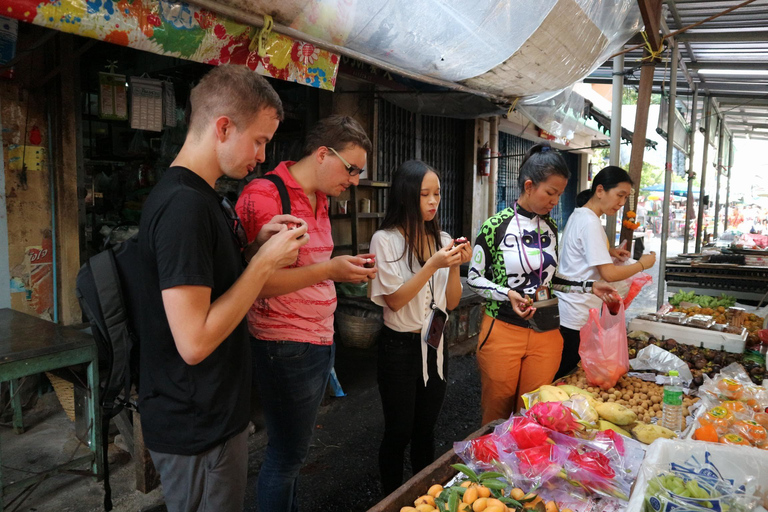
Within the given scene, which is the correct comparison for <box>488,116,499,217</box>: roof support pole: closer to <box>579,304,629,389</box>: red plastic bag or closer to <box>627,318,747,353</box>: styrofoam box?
<box>627,318,747,353</box>: styrofoam box

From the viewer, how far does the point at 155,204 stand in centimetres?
139

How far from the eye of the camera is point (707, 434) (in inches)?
75.3

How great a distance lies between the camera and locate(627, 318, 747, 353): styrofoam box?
3.36 metres

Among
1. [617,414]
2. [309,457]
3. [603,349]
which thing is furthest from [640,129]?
[309,457]

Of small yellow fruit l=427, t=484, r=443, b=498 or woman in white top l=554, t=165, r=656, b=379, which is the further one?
woman in white top l=554, t=165, r=656, b=379

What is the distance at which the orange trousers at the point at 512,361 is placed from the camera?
2.71 metres

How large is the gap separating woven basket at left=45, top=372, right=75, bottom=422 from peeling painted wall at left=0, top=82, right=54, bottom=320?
821mm

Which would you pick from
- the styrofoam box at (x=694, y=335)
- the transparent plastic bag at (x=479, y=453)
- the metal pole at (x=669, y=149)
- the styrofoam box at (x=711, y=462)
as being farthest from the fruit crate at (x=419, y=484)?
the metal pole at (x=669, y=149)

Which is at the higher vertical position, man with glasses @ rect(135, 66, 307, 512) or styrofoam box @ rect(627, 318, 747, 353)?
man with glasses @ rect(135, 66, 307, 512)

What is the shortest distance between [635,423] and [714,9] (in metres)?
4.75

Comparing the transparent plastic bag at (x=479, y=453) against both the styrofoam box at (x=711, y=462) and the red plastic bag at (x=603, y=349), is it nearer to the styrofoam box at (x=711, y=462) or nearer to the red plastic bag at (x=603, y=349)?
the styrofoam box at (x=711, y=462)

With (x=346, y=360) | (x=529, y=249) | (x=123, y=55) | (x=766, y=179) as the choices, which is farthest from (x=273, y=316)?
(x=766, y=179)

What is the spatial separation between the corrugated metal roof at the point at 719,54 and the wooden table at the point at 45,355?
4420 millimetres

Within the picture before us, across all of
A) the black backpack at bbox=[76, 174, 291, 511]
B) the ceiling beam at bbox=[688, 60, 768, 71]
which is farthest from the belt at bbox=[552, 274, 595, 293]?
the ceiling beam at bbox=[688, 60, 768, 71]
